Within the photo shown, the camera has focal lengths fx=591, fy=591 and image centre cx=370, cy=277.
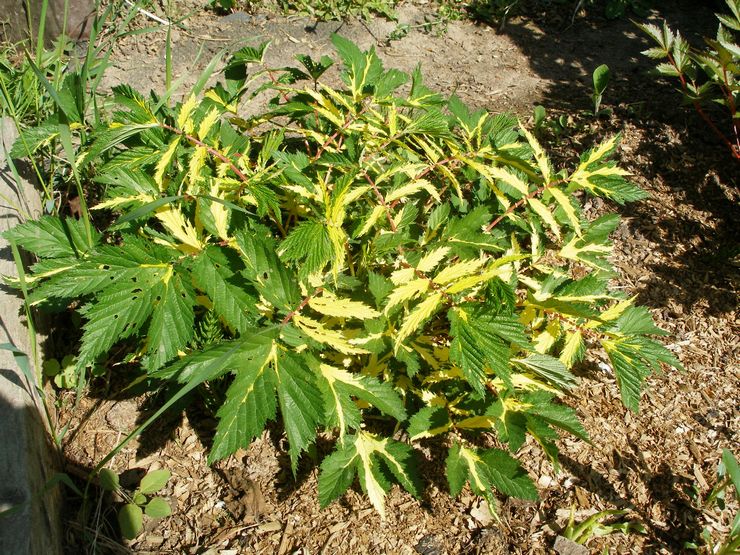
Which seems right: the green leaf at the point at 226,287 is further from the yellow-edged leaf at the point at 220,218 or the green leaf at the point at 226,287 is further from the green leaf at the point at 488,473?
the green leaf at the point at 488,473

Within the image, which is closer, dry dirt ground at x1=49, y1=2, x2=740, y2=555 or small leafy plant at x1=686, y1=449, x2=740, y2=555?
small leafy plant at x1=686, y1=449, x2=740, y2=555

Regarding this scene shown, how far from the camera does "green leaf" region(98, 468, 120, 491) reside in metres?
1.89

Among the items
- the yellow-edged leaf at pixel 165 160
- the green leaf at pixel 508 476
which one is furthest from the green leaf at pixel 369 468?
the yellow-edged leaf at pixel 165 160

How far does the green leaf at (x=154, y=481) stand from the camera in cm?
191

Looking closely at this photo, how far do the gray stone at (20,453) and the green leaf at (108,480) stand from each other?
0.13m

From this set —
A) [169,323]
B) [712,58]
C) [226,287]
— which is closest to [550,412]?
[226,287]

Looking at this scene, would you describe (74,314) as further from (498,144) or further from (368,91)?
(498,144)

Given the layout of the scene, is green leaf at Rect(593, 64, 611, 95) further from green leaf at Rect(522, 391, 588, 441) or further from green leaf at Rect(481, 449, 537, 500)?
green leaf at Rect(481, 449, 537, 500)

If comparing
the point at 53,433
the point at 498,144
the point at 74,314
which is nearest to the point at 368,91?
the point at 498,144

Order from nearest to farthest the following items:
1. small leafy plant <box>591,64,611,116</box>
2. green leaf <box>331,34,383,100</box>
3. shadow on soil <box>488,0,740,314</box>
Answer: green leaf <box>331,34,383,100</box>, shadow on soil <box>488,0,740,314</box>, small leafy plant <box>591,64,611,116</box>

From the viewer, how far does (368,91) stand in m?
2.04

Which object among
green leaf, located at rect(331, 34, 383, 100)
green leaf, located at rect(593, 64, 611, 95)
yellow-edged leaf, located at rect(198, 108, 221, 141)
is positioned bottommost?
green leaf, located at rect(593, 64, 611, 95)

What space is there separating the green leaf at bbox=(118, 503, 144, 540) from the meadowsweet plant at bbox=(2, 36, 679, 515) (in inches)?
16.9

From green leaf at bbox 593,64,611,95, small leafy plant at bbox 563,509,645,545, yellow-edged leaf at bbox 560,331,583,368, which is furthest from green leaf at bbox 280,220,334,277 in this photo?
green leaf at bbox 593,64,611,95
